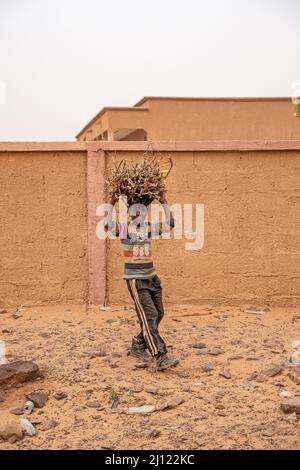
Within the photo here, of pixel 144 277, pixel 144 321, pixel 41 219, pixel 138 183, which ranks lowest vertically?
pixel 144 321

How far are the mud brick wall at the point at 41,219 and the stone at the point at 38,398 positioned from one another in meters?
2.71

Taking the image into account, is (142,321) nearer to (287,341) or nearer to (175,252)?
(287,341)

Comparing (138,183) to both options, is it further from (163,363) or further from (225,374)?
(225,374)

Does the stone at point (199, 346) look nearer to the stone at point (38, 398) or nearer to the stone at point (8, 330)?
the stone at point (38, 398)

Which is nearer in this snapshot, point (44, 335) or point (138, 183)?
point (138, 183)

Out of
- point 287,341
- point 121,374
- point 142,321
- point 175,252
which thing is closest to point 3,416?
point 121,374

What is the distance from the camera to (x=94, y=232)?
6594 millimetres

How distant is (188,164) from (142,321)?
8.64 feet

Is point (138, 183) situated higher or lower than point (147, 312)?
higher

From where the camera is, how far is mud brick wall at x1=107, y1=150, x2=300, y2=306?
21.6 ft

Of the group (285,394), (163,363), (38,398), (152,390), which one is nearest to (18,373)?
(38,398)

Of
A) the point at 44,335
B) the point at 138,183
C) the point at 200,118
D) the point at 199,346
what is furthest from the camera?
the point at 200,118

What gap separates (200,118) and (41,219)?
13.5m

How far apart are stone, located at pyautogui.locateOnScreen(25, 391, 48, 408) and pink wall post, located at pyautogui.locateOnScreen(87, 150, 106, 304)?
2611 mm
